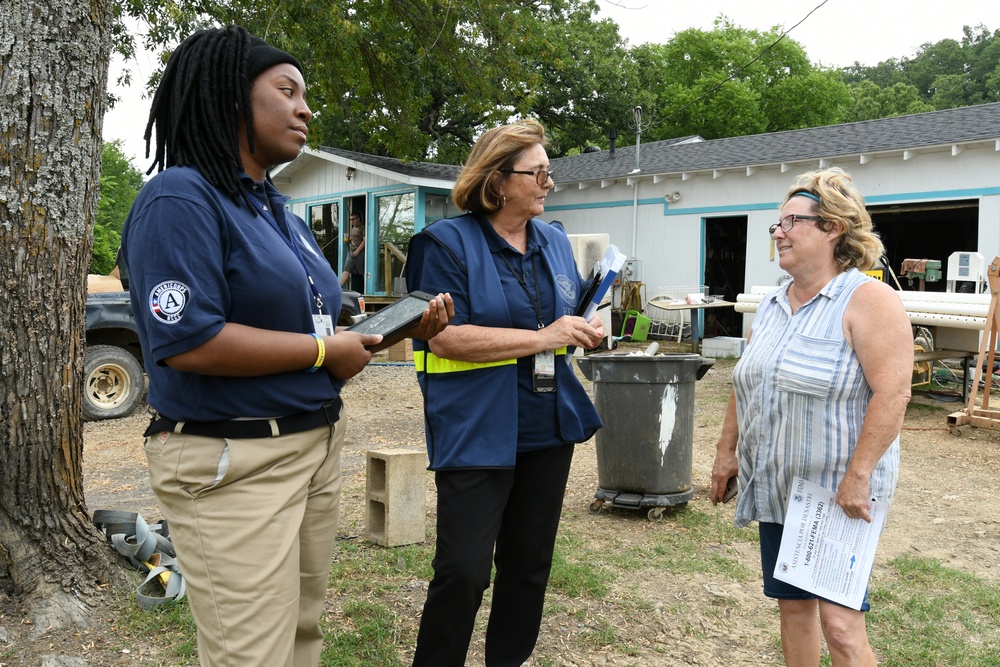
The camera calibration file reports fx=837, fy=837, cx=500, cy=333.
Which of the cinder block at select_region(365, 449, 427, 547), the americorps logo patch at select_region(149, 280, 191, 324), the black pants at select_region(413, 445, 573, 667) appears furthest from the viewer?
the cinder block at select_region(365, 449, 427, 547)

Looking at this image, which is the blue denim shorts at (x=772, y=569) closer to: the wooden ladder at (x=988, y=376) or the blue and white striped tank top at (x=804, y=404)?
the blue and white striped tank top at (x=804, y=404)

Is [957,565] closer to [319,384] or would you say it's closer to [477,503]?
[477,503]

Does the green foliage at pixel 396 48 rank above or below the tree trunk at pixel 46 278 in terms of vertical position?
above

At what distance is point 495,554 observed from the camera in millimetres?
3121

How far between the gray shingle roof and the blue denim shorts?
1204cm

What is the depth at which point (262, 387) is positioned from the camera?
6.54 feet

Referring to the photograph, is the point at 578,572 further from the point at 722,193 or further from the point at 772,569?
the point at 722,193

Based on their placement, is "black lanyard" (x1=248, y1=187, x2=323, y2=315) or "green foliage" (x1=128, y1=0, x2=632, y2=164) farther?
"green foliage" (x1=128, y1=0, x2=632, y2=164)

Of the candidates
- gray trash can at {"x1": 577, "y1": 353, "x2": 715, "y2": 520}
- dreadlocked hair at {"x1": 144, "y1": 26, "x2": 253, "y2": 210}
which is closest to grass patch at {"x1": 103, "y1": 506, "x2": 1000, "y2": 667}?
gray trash can at {"x1": 577, "y1": 353, "x2": 715, "y2": 520}

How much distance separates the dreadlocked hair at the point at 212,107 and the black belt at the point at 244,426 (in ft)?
1.72

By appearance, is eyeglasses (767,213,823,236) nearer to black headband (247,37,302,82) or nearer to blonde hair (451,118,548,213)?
blonde hair (451,118,548,213)

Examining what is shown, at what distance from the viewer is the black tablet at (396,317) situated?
7.39 ft

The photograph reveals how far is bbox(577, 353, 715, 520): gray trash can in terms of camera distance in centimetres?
541

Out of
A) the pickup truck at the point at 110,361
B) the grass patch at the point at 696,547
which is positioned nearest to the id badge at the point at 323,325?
the grass patch at the point at 696,547
